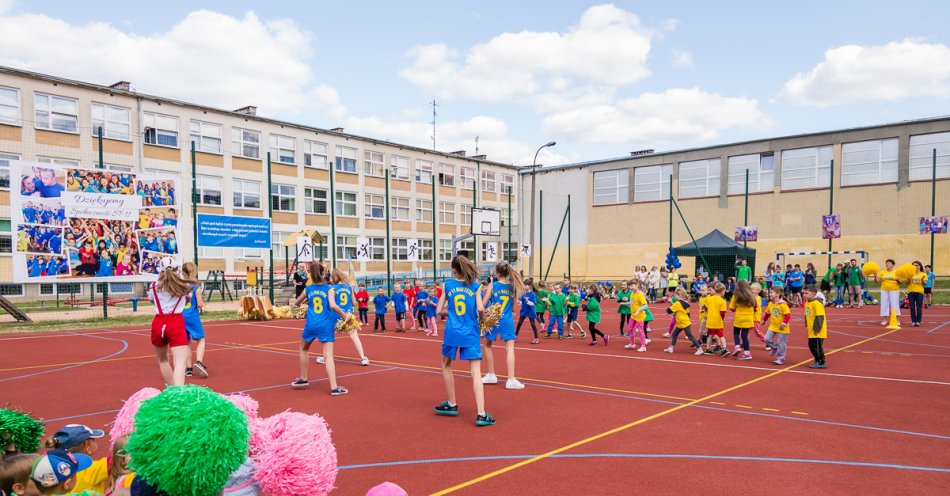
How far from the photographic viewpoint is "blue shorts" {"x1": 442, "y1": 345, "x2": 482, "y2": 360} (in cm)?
672

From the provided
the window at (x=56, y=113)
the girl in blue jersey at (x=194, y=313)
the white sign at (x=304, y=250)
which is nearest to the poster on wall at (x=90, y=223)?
the white sign at (x=304, y=250)

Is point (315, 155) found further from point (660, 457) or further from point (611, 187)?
point (660, 457)

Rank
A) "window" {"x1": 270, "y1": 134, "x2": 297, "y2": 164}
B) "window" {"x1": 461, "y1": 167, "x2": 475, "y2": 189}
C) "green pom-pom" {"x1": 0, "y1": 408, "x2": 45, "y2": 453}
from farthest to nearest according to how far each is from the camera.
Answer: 1. "window" {"x1": 461, "y1": 167, "x2": 475, "y2": 189}
2. "window" {"x1": 270, "y1": 134, "x2": 297, "y2": 164}
3. "green pom-pom" {"x1": 0, "y1": 408, "x2": 45, "y2": 453}

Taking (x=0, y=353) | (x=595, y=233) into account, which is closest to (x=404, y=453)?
(x=0, y=353)

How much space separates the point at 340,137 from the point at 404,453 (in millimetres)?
37416

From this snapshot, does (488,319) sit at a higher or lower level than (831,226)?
lower

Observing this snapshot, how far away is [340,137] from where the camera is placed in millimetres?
41031

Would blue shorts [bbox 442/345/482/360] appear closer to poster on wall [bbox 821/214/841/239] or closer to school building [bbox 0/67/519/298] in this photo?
school building [bbox 0/67/519/298]

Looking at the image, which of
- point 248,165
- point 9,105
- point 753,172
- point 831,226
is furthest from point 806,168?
point 9,105

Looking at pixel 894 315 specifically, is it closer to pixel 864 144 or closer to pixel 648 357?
pixel 648 357

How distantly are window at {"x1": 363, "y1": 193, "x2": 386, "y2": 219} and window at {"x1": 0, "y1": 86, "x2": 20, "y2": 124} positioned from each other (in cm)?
1982

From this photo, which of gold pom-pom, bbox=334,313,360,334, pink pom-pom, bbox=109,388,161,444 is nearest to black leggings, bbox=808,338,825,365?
gold pom-pom, bbox=334,313,360,334

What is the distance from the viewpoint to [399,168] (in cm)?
4469

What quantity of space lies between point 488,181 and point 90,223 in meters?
35.2
